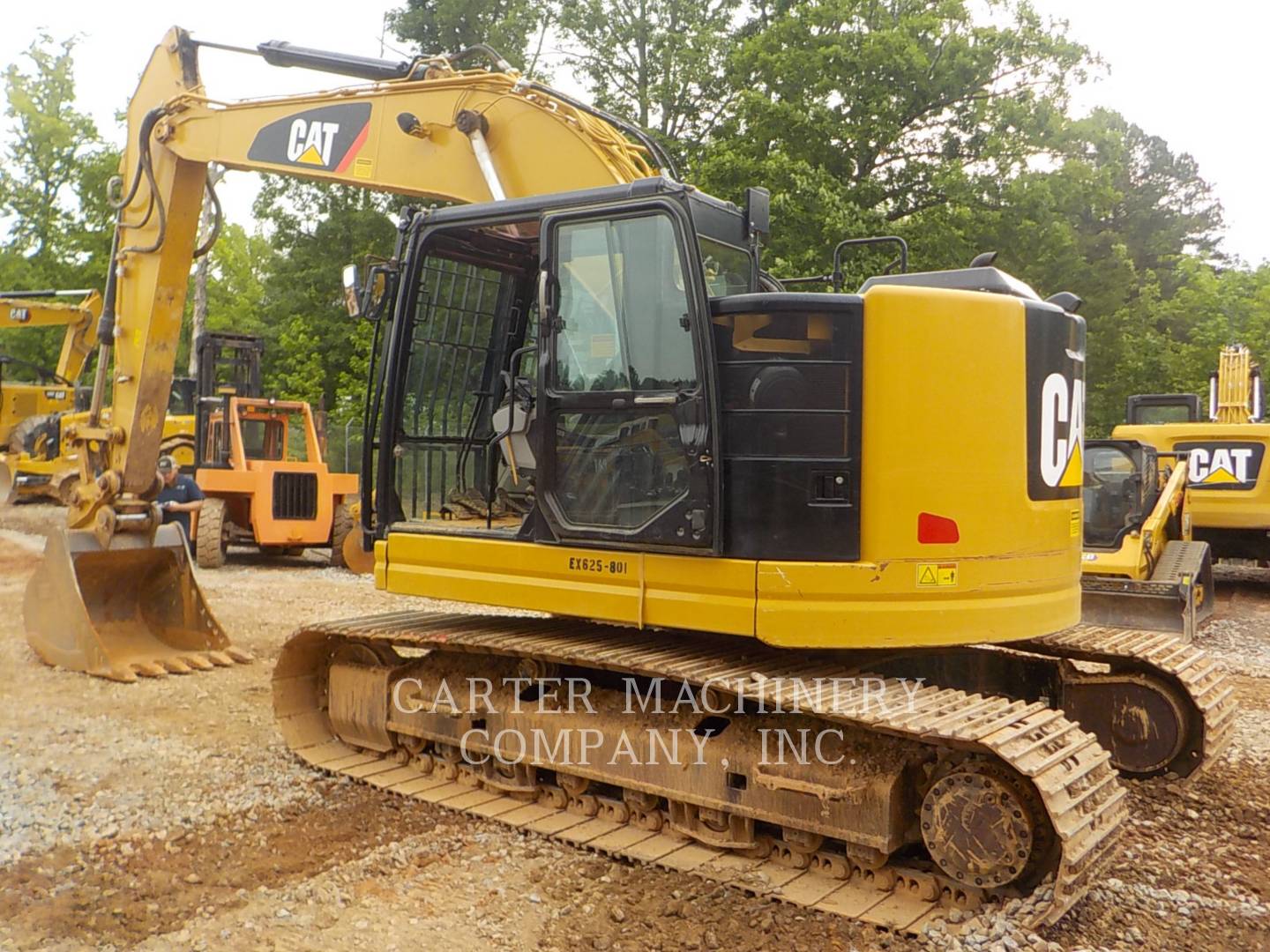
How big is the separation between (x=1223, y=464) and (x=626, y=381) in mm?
10760

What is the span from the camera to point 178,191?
24.4 ft

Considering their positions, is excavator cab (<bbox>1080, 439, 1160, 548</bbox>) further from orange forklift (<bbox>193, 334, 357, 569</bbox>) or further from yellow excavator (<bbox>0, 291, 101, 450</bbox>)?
yellow excavator (<bbox>0, 291, 101, 450</bbox>)

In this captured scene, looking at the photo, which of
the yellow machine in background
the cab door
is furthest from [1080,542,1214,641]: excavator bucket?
the cab door

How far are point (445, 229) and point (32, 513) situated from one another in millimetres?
18186

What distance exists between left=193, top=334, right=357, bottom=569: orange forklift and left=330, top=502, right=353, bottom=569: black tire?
0.01m

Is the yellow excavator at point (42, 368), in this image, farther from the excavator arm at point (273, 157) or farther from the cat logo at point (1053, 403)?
the cat logo at point (1053, 403)

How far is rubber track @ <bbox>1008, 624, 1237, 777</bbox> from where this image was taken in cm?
519

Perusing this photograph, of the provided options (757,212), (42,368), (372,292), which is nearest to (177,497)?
(372,292)

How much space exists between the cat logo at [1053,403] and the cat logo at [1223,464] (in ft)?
30.4

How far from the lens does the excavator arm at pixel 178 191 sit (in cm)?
571

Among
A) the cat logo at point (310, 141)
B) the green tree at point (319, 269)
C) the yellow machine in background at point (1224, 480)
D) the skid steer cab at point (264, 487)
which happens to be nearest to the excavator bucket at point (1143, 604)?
the yellow machine in background at point (1224, 480)

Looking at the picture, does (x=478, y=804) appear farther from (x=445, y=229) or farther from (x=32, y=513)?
(x=32, y=513)

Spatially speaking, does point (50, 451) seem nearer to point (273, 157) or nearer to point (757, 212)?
point (273, 157)

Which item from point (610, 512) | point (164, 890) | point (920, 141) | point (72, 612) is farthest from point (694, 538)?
point (920, 141)
